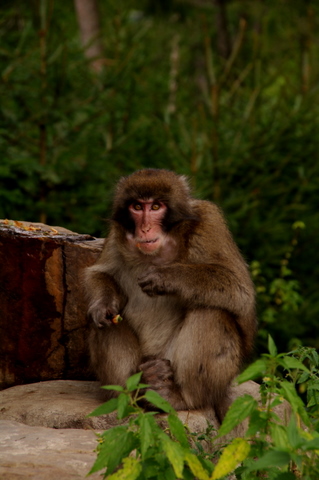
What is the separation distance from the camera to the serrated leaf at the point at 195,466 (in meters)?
2.81

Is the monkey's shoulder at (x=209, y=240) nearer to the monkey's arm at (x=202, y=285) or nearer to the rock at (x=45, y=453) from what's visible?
the monkey's arm at (x=202, y=285)

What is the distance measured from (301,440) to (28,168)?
5.22 metres

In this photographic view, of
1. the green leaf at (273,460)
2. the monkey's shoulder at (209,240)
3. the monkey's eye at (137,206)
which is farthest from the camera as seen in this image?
the monkey's shoulder at (209,240)

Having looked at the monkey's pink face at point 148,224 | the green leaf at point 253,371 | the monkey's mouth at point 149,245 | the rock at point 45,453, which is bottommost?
the rock at point 45,453

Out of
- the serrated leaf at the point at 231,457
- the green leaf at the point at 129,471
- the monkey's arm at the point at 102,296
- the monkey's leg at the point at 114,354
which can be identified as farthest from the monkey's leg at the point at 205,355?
the green leaf at the point at 129,471

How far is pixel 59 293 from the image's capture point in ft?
17.6

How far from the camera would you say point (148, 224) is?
4.39 meters

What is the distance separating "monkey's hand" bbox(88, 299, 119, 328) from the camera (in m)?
4.50

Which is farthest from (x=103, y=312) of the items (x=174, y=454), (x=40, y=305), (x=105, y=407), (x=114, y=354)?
(x=174, y=454)

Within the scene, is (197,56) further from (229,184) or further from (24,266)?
(24,266)

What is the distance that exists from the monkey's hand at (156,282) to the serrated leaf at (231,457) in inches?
63.9

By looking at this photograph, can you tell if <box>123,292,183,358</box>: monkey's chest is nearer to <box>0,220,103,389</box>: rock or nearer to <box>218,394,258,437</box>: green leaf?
<box>0,220,103,389</box>: rock

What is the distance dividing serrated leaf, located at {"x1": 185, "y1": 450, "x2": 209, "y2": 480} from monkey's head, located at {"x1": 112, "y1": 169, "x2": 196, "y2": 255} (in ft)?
5.63

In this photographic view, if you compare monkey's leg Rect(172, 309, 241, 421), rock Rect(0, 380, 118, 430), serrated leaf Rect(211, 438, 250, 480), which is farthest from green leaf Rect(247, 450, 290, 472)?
rock Rect(0, 380, 118, 430)
